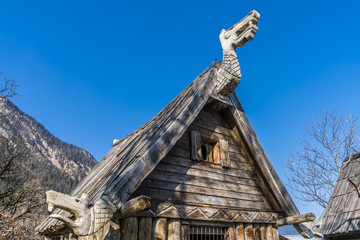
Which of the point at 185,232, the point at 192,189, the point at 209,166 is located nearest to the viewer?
the point at 185,232

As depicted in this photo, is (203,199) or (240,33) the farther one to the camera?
(240,33)

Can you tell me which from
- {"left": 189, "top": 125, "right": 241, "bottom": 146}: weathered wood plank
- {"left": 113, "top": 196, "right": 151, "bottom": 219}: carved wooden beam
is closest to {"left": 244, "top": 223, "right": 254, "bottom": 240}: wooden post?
{"left": 189, "top": 125, "right": 241, "bottom": 146}: weathered wood plank

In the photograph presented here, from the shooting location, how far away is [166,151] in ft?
16.8

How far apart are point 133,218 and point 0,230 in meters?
9.61

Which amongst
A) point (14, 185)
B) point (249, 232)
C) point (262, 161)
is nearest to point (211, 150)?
point (262, 161)

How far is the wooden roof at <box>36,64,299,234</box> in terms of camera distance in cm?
430

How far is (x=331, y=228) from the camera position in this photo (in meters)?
11.4

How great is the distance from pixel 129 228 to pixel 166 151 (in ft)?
4.94

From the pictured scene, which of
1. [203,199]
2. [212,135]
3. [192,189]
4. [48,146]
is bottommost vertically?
[203,199]

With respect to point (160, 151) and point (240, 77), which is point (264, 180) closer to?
point (240, 77)

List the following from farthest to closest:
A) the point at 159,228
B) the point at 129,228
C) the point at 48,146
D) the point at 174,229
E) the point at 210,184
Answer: the point at 48,146, the point at 210,184, the point at 174,229, the point at 159,228, the point at 129,228

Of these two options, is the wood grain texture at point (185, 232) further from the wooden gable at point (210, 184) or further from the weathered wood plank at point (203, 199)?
the weathered wood plank at point (203, 199)

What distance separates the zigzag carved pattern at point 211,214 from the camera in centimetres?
527

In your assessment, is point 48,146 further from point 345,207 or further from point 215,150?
point 215,150
